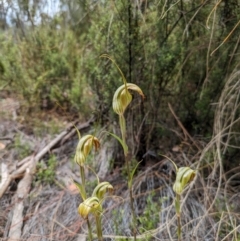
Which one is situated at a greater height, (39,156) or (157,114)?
(157,114)

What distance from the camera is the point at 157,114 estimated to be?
6.23ft

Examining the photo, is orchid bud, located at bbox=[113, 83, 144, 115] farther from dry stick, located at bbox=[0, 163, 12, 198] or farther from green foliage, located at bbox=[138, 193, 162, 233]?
dry stick, located at bbox=[0, 163, 12, 198]

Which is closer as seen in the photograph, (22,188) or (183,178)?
(183,178)

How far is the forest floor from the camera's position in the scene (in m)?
1.44

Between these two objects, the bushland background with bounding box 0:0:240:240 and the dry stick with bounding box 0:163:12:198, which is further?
the dry stick with bounding box 0:163:12:198

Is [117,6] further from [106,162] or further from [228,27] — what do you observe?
[106,162]

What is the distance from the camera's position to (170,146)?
1.97 metres

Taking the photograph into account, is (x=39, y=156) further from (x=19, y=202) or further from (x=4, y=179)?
(x=19, y=202)

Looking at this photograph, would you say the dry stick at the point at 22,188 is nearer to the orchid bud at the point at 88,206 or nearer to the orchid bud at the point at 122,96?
the orchid bud at the point at 88,206

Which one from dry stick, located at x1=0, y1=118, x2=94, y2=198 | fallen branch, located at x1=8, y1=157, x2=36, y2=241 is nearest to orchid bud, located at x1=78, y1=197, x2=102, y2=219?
fallen branch, located at x1=8, y1=157, x2=36, y2=241

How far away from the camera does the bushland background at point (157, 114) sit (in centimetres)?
153

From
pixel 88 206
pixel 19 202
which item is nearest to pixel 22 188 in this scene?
pixel 19 202

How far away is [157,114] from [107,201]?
1.94 ft

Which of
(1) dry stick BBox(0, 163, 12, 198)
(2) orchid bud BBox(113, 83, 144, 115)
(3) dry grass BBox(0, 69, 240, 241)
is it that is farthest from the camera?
(1) dry stick BBox(0, 163, 12, 198)
